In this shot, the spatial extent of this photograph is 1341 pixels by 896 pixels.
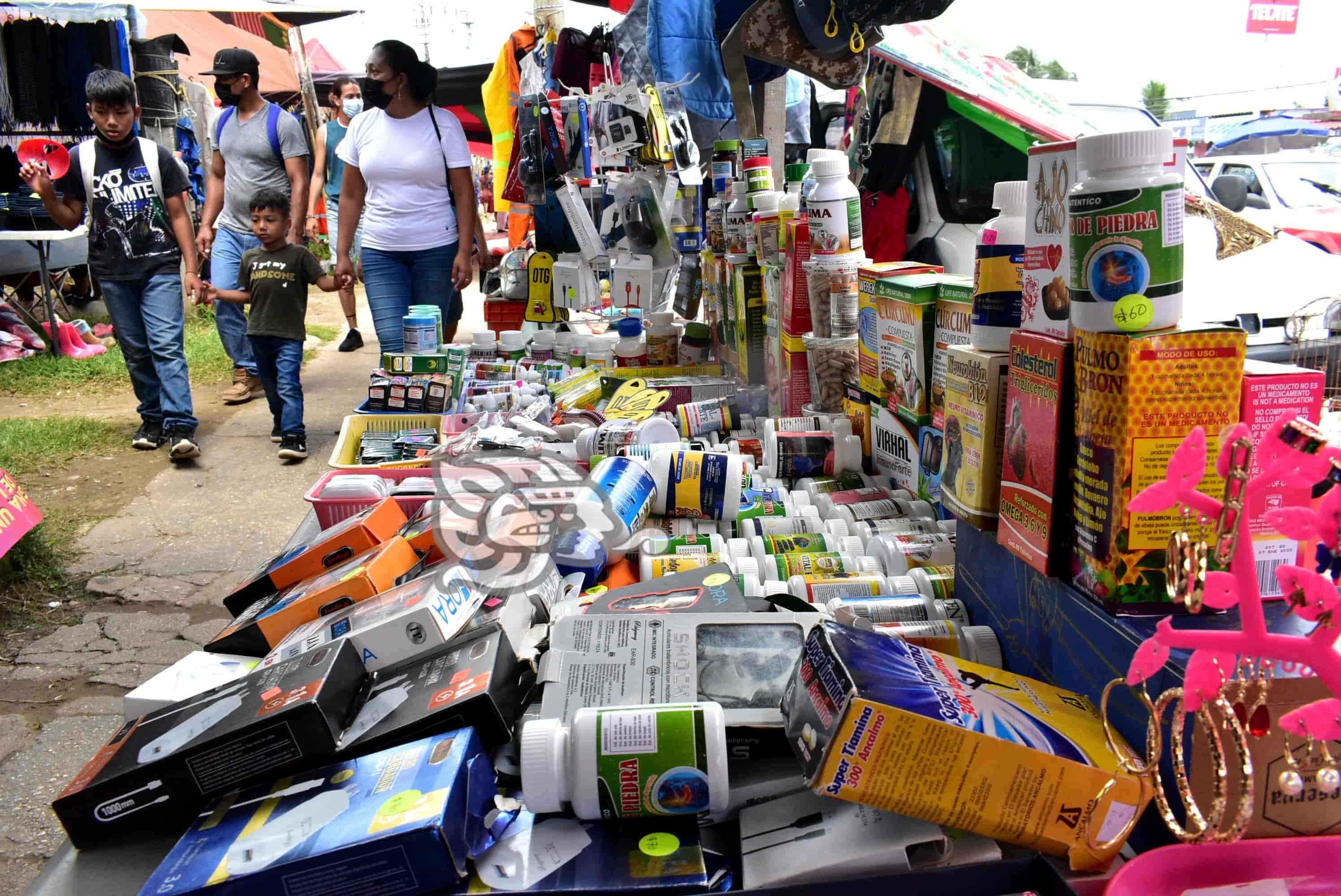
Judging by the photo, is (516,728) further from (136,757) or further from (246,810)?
(136,757)

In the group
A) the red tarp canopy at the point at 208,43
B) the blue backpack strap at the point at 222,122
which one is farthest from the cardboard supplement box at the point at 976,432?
the red tarp canopy at the point at 208,43

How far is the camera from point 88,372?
7695mm

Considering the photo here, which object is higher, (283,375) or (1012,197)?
(1012,197)

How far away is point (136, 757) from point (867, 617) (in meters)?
0.92

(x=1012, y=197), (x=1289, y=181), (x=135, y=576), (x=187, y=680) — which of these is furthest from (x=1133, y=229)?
(x=1289, y=181)

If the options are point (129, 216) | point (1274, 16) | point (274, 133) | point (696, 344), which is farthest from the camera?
point (1274, 16)

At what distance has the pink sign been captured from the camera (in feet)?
11.3

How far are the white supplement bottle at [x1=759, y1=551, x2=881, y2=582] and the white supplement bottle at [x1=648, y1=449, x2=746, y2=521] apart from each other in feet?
0.85

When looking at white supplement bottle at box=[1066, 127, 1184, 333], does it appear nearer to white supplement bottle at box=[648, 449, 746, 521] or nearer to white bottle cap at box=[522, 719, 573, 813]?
white bottle cap at box=[522, 719, 573, 813]

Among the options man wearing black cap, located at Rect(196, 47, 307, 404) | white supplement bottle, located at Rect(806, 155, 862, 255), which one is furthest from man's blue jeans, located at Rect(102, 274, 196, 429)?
white supplement bottle, located at Rect(806, 155, 862, 255)

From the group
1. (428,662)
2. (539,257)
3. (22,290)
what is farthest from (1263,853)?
(22,290)

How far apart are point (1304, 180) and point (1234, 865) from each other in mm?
9798

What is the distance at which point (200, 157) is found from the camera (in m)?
11.3

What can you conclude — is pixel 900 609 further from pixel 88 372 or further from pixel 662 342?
pixel 88 372
